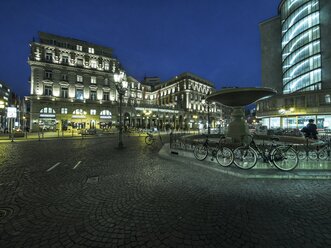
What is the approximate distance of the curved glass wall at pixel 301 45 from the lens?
137ft

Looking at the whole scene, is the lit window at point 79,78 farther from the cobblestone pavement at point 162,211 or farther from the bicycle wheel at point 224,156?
the bicycle wheel at point 224,156

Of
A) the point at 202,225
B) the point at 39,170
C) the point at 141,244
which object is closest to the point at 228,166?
the point at 202,225

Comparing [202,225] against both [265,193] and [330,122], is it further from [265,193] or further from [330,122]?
[330,122]

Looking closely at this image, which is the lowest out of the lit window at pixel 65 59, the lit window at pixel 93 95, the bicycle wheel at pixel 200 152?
the bicycle wheel at pixel 200 152

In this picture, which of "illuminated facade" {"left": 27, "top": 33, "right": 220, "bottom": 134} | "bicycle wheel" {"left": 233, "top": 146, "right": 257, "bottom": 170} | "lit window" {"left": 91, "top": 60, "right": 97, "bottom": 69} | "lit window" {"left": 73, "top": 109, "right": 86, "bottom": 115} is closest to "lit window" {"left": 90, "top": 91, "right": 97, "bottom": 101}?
"illuminated facade" {"left": 27, "top": 33, "right": 220, "bottom": 134}

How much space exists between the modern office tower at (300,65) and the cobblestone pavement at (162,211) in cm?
4478

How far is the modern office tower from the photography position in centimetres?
3888

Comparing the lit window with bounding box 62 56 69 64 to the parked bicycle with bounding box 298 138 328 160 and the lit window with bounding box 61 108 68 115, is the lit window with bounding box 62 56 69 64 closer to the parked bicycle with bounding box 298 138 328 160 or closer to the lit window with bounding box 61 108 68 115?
the lit window with bounding box 61 108 68 115

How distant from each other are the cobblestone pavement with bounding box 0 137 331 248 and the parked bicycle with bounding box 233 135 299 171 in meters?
1.11

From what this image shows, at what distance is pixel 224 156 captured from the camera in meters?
7.58

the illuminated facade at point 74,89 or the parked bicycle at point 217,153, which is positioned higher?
the illuminated facade at point 74,89

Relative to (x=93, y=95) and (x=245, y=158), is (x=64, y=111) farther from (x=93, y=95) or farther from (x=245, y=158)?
(x=245, y=158)

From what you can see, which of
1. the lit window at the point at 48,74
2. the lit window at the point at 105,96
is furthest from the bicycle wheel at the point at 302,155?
the lit window at the point at 48,74

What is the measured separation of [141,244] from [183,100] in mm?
72020
